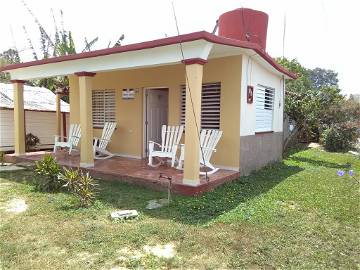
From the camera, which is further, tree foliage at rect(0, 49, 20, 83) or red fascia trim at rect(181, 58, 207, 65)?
tree foliage at rect(0, 49, 20, 83)

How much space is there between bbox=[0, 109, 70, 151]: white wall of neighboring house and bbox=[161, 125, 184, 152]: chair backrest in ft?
24.1

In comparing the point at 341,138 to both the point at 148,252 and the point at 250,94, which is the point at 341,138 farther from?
the point at 148,252

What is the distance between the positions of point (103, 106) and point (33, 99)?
544 centimetres

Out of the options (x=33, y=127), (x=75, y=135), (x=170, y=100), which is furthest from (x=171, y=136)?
(x=33, y=127)

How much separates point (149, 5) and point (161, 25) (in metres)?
0.67

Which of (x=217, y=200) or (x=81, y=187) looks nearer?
(x=81, y=187)

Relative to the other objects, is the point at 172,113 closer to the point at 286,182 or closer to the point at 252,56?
the point at 252,56

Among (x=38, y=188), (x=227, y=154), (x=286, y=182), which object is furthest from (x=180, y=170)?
(x=38, y=188)

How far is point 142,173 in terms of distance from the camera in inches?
285

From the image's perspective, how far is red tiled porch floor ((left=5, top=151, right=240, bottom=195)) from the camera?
615 centimetres

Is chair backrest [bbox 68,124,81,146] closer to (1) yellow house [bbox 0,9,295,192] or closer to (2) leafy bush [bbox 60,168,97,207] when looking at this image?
(1) yellow house [bbox 0,9,295,192]

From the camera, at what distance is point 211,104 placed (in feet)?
26.3

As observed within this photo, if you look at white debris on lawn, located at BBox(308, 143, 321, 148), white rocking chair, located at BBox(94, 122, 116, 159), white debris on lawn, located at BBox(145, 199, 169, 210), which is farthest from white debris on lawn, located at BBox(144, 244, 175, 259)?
white debris on lawn, located at BBox(308, 143, 321, 148)

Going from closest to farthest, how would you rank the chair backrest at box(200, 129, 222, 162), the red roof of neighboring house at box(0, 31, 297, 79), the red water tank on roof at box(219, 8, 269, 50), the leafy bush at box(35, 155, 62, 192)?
the red roof of neighboring house at box(0, 31, 297, 79)
the leafy bush at box(35, 155, 62, 192)
the chair backrest at box(200, 129, 222, 162)
the red water tank on roof at box(219, 8, 269, 50)
